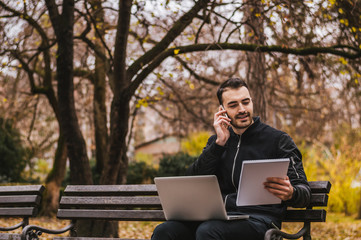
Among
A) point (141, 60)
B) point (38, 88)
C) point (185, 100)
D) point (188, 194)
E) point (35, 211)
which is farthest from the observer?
point (185, 100)

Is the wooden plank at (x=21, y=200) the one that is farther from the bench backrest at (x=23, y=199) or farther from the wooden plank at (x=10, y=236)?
the wooden plank at (x=10, y=236)

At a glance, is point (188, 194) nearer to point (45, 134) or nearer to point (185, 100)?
point (185, 100)

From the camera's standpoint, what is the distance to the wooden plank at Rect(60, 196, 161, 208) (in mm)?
4367

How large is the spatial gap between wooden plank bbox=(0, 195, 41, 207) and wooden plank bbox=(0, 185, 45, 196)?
44 millimetres

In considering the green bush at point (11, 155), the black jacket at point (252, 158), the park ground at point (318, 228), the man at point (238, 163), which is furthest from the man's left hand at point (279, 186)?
the green bush at point (11, 155)

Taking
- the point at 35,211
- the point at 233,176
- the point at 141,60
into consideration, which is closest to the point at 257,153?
the point at 233,176

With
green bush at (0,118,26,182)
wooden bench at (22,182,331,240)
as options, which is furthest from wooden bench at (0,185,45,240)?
green bush at (0,118,26,182)

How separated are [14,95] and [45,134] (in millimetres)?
8455

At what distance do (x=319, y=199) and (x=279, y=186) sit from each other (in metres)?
0.66

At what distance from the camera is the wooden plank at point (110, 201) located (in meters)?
4.37

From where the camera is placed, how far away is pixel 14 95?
1316 centimetres

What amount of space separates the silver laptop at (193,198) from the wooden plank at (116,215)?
0.80 meters

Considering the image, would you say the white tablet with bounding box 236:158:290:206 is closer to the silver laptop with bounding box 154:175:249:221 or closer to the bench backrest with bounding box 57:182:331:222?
the silver laptop with bounding box 154:175:249:221

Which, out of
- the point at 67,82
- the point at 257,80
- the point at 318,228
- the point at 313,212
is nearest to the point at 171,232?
the point at 313,212
